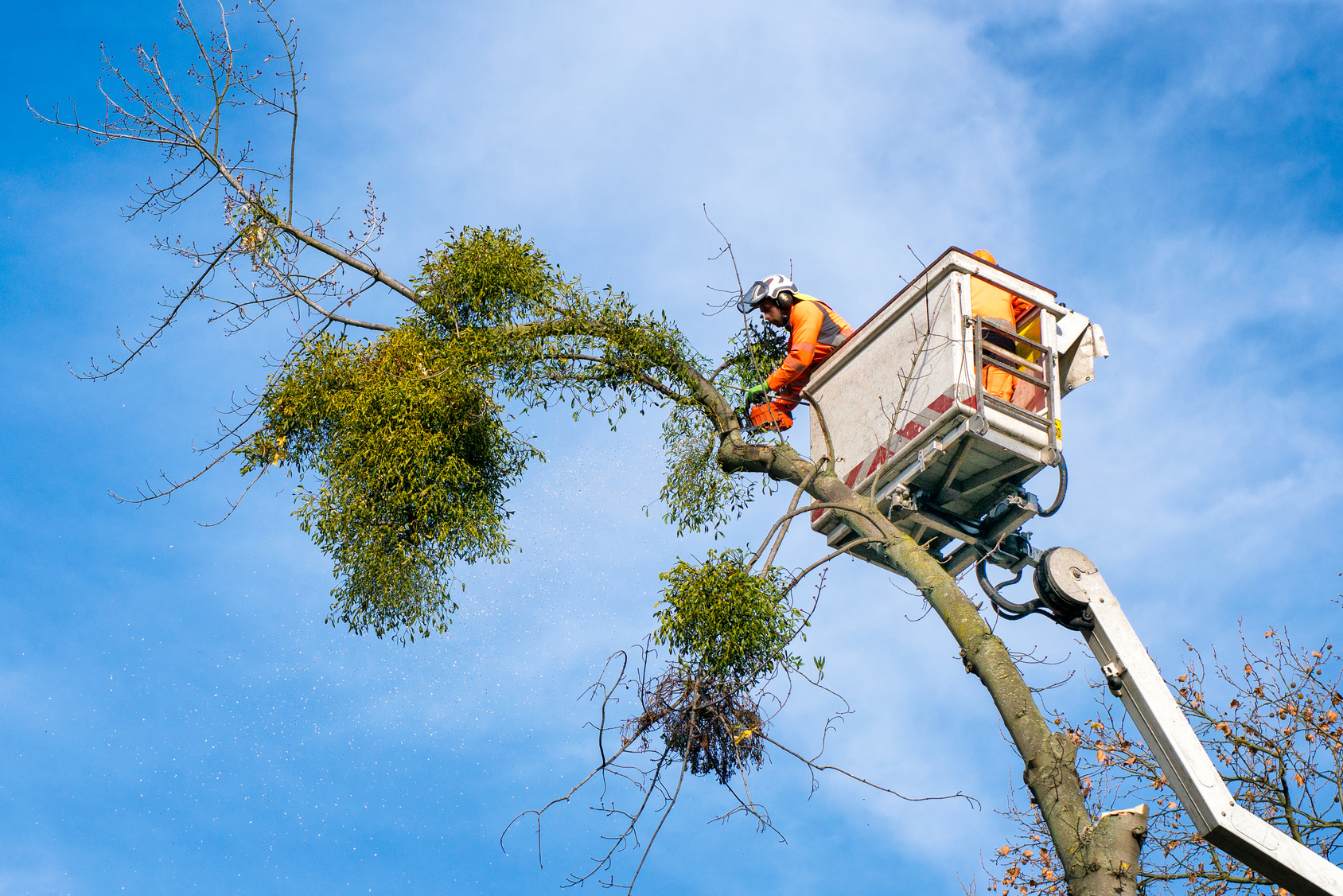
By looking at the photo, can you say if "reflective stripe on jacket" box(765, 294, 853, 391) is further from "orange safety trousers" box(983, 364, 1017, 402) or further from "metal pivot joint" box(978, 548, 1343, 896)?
"metal pivot joint" box(978, 548, 1343, 896)

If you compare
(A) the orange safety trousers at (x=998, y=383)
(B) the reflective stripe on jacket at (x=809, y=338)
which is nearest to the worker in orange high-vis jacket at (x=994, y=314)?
(A) the orange safety trousers at (x=998, y=383)

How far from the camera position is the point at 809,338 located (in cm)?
870

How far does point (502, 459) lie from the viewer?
30.7ft

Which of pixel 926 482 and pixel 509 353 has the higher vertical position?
pixel 509 353

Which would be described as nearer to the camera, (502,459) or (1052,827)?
(1052,827)

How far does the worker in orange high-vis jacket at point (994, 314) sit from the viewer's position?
7.41 m

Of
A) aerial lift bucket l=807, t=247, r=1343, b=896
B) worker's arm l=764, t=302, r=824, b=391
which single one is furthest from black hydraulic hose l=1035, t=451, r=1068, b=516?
worker's arm l=764, t=302, r=824, b=391

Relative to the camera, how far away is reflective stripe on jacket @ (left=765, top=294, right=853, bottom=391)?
28.5 ft

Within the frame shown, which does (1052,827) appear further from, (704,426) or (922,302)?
(704,426)

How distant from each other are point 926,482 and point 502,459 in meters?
3.04

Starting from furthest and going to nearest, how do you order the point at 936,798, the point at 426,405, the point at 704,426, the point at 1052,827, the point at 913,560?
the point at 704,426
the point at 426,405
the point at 913,560
the point at 936,798
the point at 1052,827

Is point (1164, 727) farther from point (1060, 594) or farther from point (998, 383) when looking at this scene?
point (998, 383)

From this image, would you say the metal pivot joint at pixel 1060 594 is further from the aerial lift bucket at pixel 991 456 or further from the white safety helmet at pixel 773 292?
the white safety helmet at pixel 773 292

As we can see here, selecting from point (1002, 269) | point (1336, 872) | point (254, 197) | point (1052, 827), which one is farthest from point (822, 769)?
point (254, 197)
